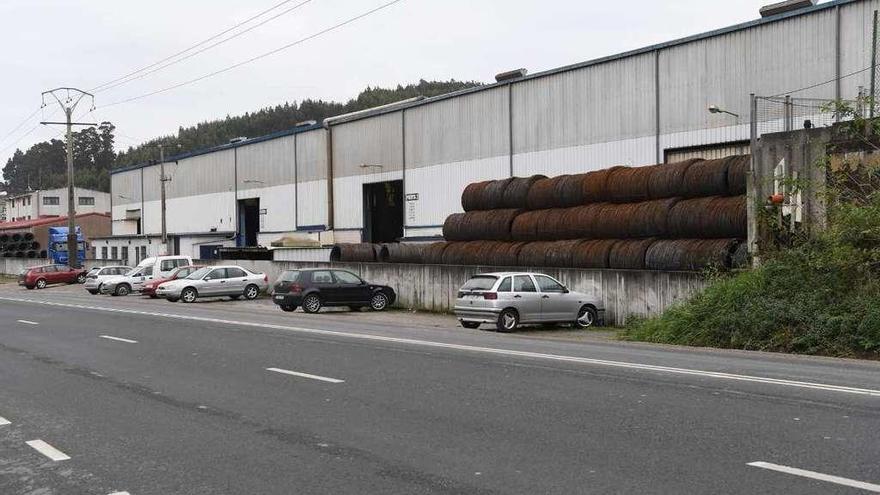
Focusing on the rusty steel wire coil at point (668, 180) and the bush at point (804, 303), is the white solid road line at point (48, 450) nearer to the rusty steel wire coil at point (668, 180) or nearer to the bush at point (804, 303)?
the bush at point (804, 303)

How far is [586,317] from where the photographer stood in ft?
73.6

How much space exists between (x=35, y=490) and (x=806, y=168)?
17.8 meters

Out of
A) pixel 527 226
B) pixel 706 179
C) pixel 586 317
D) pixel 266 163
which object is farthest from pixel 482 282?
pixel 266 163

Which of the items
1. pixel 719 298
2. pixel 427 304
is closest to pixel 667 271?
pixel 719 298

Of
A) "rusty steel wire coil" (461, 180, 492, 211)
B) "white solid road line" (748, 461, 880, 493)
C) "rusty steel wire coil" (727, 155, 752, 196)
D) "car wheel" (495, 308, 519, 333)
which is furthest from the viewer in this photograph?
"rusty steel wire coil" (461, 180, 492, 211)

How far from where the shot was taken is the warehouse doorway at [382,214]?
49.1 metres

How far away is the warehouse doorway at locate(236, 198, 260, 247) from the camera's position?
201ft

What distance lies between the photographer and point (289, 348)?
619 inches

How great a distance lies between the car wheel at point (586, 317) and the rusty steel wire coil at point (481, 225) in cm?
795

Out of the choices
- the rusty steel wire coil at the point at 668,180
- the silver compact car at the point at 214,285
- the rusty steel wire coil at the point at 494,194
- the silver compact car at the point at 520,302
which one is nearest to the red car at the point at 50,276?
the silver compact car at the point at 214,285

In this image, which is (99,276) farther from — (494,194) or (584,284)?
(584,284)

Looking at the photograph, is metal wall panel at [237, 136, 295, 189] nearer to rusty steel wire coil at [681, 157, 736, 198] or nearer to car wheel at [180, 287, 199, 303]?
car wheel at [180, 287, 199, 303]

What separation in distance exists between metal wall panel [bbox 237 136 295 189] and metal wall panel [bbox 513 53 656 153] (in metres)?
21.2

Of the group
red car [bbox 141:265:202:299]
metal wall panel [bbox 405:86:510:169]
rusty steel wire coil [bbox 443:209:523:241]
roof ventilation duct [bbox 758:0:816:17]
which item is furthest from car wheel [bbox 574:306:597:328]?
red car [bbox 141:265:202:299]
